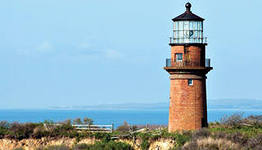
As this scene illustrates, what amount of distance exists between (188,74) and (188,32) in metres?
2.42

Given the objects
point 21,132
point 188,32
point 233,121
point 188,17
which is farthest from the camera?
point 233,121

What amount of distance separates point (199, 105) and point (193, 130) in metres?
1.48

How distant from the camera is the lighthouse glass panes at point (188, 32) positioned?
117 feet

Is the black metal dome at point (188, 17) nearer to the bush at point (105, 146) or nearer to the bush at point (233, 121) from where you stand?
the bush at point (233, 121)

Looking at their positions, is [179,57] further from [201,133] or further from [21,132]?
[21,132]

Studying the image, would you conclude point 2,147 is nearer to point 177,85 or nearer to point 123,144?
→ point 123,144

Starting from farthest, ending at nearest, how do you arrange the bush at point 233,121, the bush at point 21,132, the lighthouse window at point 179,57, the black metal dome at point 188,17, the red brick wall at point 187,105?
the bush at point 233,121 < the bush at point 21,132 < the lighthouse window at point 179,57 < the black metal dome at point 188,17 < the red brick wall at point 187,105

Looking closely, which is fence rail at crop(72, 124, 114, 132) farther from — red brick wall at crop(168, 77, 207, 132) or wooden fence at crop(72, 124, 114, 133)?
red brick wall at crop(168, 77, 207, 132)

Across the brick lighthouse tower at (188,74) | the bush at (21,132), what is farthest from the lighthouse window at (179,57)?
the bush at (21,132)

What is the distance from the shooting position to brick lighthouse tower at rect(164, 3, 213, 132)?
35.3 m

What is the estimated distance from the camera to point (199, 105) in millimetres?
35406

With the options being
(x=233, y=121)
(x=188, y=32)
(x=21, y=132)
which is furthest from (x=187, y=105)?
(x=21, y=132)

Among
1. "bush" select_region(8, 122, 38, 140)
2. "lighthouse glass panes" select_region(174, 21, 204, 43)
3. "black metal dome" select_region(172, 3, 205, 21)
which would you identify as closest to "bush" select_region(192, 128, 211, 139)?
"lighthouse glass panes" select_region(174, 21, 204, 43)

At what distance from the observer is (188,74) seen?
35.5 metres
